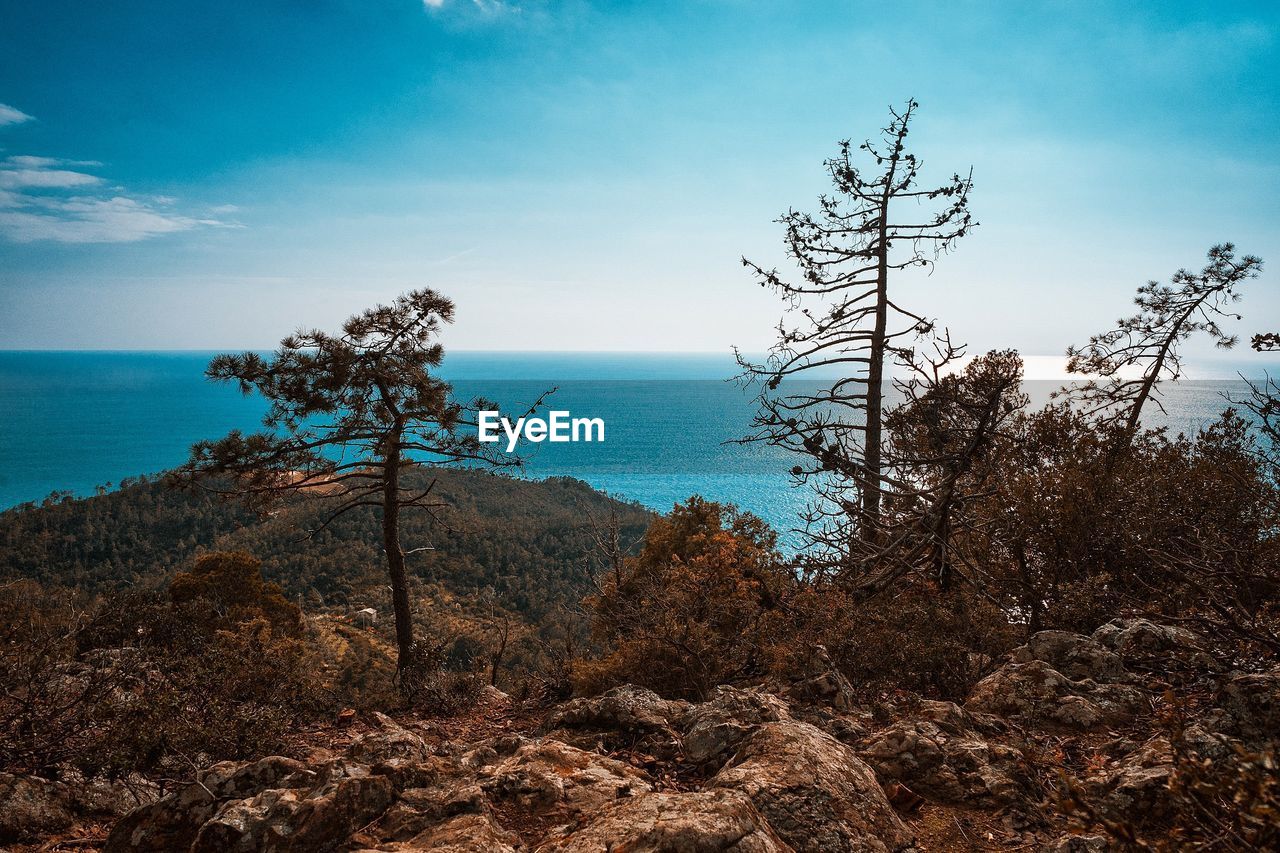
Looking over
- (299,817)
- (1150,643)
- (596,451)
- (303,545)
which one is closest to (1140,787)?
(1150,643)

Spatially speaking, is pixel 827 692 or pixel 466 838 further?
pixel 827 692

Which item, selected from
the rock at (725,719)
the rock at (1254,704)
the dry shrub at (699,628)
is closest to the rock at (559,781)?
the rock at (725,719)

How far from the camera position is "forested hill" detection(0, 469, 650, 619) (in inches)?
1737

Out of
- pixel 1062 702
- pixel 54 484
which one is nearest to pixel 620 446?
pixel 54 484

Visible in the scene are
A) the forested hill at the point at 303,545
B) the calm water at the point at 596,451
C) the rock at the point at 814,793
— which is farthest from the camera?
the calm water at the point at 596,451

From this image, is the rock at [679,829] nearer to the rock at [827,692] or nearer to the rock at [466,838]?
the rock at [466,838]

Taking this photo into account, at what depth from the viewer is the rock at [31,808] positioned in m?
4.74

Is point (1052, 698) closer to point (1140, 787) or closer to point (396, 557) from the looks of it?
point (1140, 787)

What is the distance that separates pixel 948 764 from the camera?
4457mm

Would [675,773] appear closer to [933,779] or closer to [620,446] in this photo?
[933,779]

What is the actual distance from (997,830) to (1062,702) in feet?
6.60

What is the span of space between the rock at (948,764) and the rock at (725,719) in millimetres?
800

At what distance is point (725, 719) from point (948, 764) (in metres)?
1.57

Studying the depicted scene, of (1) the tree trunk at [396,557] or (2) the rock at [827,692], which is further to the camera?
(1) the tree trunk at [396,557]
